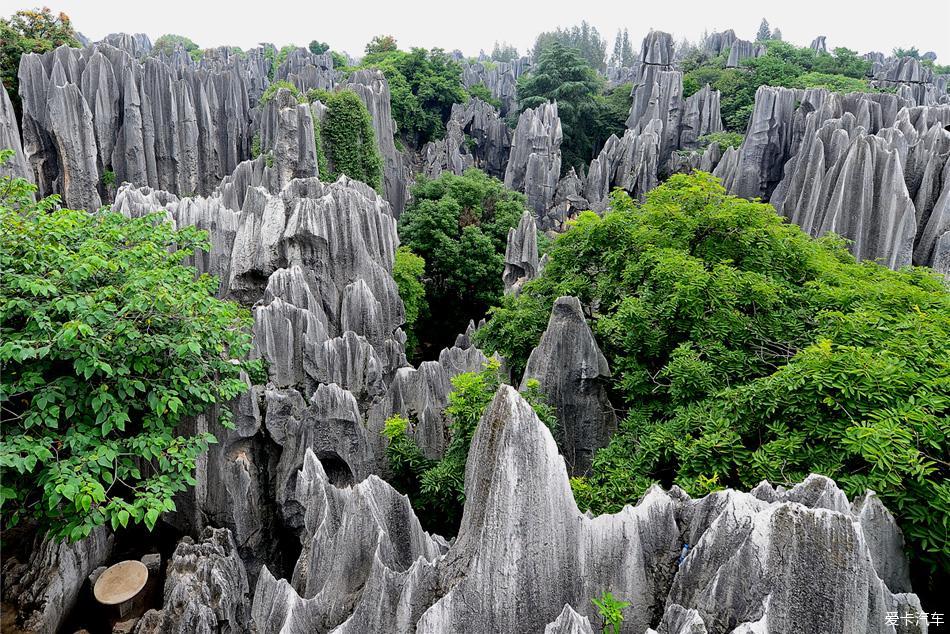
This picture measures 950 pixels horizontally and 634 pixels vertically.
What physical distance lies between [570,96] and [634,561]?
41210 mm

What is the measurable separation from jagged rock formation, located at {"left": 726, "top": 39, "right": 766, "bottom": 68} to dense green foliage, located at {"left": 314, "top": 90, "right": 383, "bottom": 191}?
1390 inches

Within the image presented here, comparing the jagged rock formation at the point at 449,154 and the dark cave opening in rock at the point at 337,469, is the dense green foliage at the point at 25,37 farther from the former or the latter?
the dark cave opening in rock at the point at 337,469

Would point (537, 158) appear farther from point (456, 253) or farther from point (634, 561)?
point (634, 561)

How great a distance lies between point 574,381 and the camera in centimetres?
857

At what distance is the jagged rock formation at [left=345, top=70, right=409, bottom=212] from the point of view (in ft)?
103

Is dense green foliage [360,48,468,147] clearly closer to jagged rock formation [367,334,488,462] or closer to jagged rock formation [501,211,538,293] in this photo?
jagged rock formation [501,211,538,293]

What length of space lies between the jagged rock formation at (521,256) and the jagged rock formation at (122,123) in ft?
67.7

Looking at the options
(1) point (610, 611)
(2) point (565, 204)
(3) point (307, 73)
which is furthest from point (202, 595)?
(3) point (307, 73)

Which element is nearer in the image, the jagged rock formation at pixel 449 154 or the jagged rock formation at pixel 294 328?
the jagged rock formation at pixel 294 328

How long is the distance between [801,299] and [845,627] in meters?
5.93

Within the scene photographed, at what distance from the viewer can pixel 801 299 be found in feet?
26.9

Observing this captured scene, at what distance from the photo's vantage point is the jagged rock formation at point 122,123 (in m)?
26.1

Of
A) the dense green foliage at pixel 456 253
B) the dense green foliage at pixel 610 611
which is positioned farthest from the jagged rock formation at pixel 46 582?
the dense green foliage at pixel 456 253

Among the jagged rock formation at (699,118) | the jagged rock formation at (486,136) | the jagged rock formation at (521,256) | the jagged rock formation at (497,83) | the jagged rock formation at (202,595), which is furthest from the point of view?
the jagged rock formation at (497,83)
